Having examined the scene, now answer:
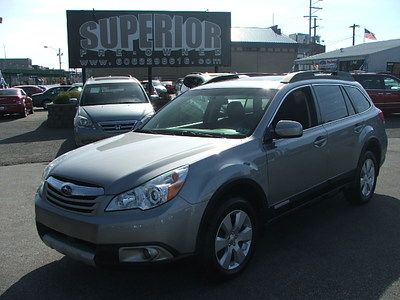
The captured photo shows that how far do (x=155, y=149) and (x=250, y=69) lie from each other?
6199 cm

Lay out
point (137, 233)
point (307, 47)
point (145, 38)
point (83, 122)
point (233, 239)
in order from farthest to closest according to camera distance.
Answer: point (307, 47) < point (145, 38) < point (83, 122) < point (233, 239) < point (137, 233)

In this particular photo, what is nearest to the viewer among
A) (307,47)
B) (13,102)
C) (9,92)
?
(13,102)

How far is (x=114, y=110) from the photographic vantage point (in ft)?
34.3

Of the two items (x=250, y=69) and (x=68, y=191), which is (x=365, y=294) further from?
Answer: (x=250, y=69)

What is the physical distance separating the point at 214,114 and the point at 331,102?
1.56 metres

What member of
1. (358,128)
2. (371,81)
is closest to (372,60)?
(371,81)

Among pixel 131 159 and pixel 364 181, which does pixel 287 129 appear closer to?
pixel 131 159

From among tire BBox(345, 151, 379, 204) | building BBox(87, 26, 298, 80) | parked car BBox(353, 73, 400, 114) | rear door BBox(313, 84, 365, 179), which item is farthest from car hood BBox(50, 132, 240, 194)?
building BBox(87, 26, 298, 80)

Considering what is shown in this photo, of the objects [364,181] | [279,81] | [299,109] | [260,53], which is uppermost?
[260,53]

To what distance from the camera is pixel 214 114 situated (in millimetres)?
4801

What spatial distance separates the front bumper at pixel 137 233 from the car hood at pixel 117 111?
672 cm

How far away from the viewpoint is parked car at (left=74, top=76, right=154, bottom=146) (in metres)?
9.93

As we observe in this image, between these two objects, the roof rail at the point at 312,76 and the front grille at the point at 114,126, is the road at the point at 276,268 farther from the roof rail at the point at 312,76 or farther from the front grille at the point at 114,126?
the front grille at the point at 114,126

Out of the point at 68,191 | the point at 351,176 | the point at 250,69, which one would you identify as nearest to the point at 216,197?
the point at 68,191
